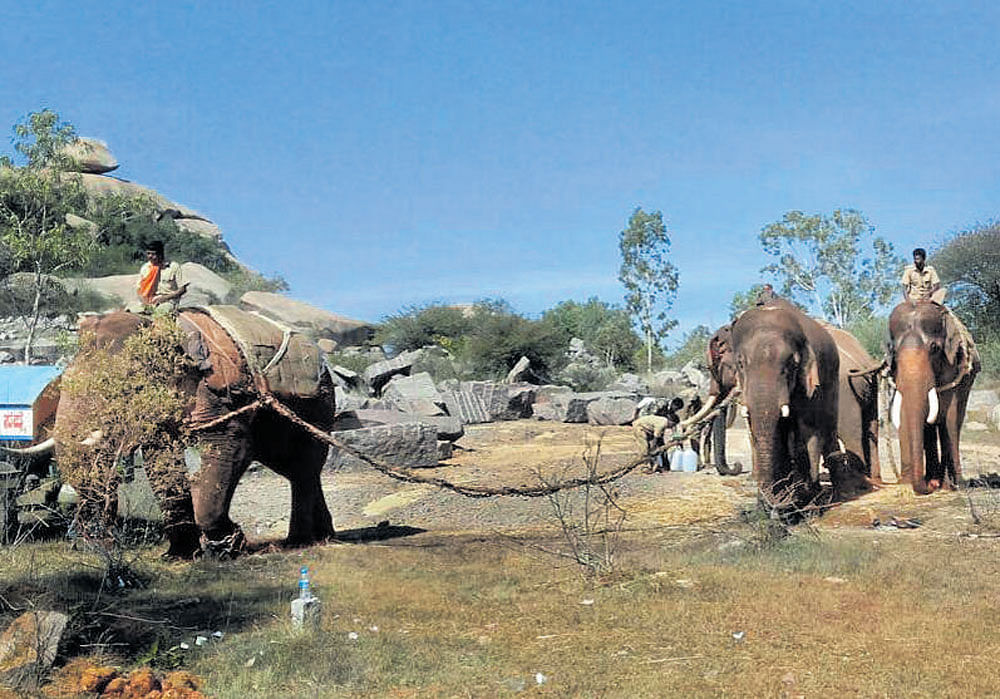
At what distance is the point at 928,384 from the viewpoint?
1358cm

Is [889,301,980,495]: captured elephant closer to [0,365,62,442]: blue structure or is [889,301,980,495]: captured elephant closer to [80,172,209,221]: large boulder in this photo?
[0,365,62,442]: blue structure

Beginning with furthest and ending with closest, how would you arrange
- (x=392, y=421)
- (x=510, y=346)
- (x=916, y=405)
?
(x=510, y=346) → (x=392, y=421) → (x=916, y=405)

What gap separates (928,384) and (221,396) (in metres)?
8.88

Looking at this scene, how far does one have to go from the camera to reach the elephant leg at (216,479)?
34.2ft

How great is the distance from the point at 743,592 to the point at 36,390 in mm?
7911

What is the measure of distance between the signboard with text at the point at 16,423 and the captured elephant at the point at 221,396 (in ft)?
5.96

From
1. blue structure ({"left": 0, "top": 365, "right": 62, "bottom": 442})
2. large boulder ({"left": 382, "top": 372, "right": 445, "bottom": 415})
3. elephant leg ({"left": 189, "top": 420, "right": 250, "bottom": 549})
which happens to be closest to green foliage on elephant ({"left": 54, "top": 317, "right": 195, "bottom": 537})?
elephant leg ({"left": 189, "top": 420, "right": 250, "bottom": 549})

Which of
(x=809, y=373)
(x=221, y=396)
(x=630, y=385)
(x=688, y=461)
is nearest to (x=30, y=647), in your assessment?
(x=221, y=396)

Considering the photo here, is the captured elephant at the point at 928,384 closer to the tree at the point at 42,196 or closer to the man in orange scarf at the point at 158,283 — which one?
the man in orange scarf at the point at 158,283

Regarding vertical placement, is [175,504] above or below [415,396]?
below

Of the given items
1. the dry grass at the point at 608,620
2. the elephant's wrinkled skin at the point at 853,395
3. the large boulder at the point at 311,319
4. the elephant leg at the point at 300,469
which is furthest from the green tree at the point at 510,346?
the dry grass at the point at 608,620

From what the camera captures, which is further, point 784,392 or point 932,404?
point 932,404

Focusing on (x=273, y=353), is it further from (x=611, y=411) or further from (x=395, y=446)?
(x=611, y=411)

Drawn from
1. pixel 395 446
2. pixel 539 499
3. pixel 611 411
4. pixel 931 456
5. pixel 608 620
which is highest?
pixel 611 411
